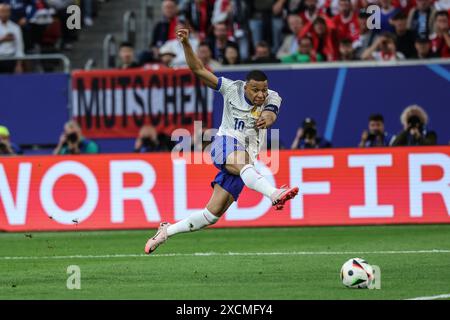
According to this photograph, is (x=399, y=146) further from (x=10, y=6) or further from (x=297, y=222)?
(x=10, y=6)

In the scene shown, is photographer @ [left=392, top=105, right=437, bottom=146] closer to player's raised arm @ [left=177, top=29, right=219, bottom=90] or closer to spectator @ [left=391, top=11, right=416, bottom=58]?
spectator @ [left=391, top=11, right=416, bottom=58]

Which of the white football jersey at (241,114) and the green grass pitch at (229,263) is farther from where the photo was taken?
the white football jersey at (241,114)

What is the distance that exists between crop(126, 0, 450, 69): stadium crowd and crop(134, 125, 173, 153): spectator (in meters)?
1.51

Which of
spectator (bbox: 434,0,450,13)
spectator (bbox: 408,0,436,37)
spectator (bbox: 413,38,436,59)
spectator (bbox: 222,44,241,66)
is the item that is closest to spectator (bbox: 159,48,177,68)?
spectator (bbox: 222,44,241,66)

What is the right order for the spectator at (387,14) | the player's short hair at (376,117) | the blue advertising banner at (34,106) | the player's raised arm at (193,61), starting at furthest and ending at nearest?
the blue advertising banner at (34,106) < the spectator at (387,14) < the player's short hair at (376,117) < the player's raised arm at (193,61)

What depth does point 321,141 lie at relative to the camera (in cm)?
2041

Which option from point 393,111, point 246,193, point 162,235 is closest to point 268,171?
point 246,193

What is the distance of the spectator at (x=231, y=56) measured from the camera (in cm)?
2153

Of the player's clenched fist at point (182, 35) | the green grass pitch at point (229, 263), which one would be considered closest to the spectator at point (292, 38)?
the green grass pitch at point (229, 263)

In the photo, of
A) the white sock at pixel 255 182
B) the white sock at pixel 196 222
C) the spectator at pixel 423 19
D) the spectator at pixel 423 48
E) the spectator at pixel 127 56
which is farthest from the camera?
the spectator at pixel 127 56

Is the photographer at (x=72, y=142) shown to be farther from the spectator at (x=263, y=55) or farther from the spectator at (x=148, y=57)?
the spectator at (x=263, y=55)

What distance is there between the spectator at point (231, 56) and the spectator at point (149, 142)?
5.94 feet

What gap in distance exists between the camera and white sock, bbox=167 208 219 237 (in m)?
13.4

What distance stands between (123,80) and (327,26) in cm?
389
